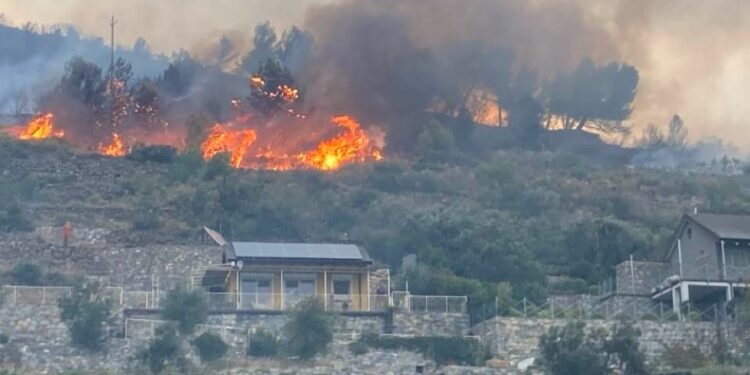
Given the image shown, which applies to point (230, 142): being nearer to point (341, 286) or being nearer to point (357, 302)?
point (341, 286)

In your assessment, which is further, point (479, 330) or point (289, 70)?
point (289, 70)

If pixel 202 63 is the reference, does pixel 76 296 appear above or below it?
below

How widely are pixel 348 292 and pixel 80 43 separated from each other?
3289 inches

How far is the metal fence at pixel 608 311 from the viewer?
72.9 meters

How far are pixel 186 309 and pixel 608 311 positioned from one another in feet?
60.6

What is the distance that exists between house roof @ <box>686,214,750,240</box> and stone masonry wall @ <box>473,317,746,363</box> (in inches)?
217

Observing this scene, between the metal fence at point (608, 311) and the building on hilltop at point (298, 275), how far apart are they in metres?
5.10

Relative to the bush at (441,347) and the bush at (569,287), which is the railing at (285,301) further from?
the bush at (569,287)

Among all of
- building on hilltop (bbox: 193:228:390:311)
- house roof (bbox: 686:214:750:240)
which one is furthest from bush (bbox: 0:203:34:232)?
house roof (bbox: 686:214:750:240)

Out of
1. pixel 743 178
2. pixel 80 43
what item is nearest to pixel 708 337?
pixel 743 178

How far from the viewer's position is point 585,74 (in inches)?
5113

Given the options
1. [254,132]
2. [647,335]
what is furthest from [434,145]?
[647,335]

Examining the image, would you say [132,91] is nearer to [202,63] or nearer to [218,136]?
[218,136]

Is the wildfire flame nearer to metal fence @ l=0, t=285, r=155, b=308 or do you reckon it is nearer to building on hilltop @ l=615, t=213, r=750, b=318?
building on hilltop @ l=615, t=213, r=750, b=318
